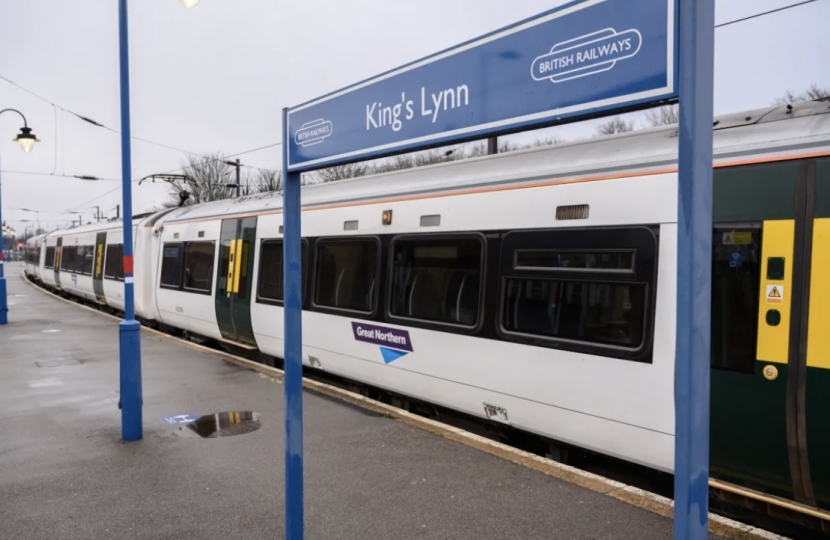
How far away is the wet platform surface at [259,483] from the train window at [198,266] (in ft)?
13.6

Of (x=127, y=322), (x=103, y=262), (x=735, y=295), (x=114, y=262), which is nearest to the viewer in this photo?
(x=735, y=295)

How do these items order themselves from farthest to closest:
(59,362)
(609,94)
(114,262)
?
(114,262) → (59,362) → (609,94)

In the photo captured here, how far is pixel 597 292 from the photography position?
4.77 meters

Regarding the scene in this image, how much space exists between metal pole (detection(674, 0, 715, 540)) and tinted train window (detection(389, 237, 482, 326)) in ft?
13.2

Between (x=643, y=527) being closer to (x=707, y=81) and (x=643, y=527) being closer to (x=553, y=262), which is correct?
(x=553, y=262)

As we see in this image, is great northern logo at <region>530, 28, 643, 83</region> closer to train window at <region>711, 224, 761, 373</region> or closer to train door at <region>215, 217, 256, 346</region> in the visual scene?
train window at <region>711, 224, 761, 373</region>

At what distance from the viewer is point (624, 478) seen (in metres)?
5.27

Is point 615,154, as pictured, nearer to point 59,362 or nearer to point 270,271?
point 270,271

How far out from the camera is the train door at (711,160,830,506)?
373 centimetres

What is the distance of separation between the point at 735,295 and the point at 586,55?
A: 2.76m

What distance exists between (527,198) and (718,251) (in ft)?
5.54

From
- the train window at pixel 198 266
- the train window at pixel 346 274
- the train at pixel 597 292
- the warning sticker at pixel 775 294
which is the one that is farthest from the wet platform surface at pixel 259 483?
the train window at pixel 198 266

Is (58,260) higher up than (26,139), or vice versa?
(26,139)

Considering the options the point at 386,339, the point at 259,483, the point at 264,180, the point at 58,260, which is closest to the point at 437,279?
the point at 386,339
